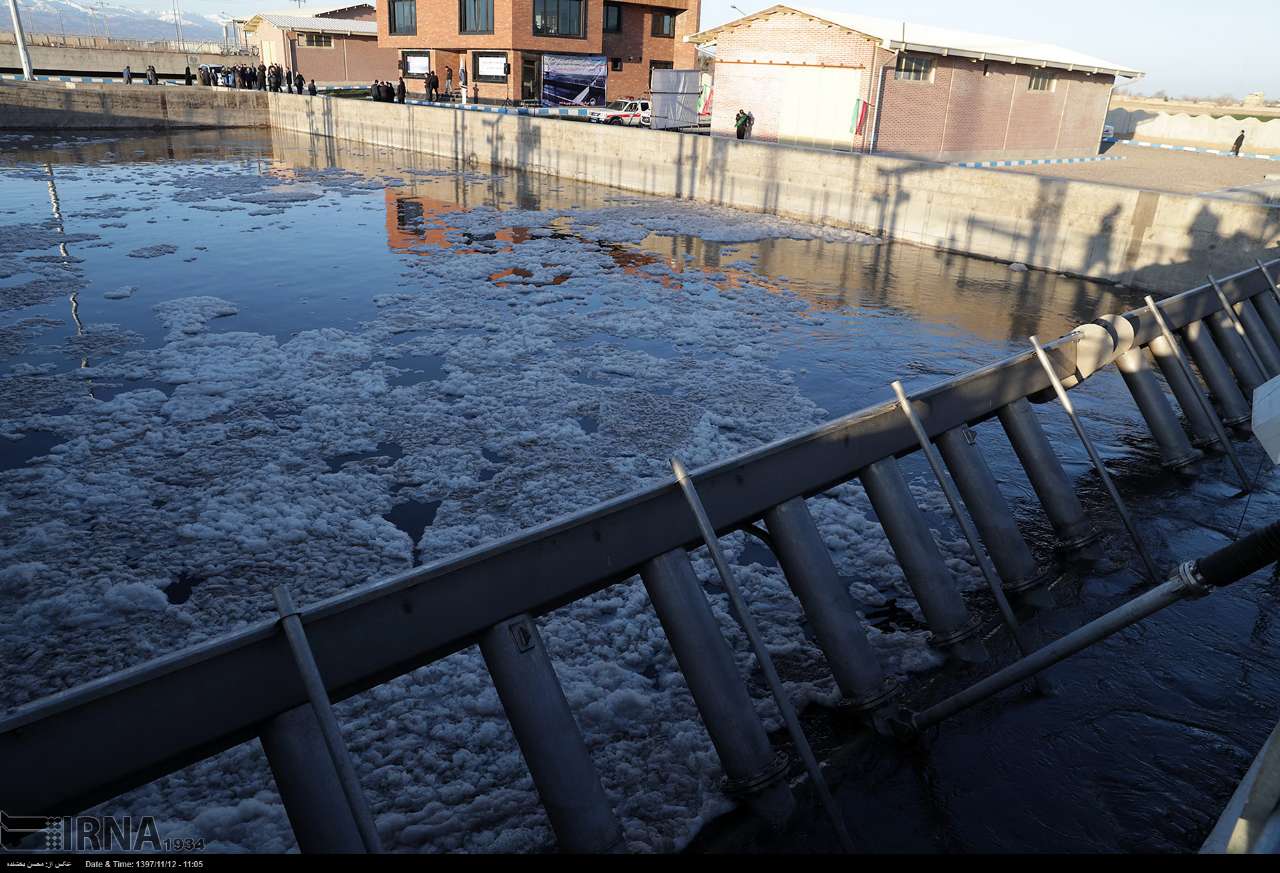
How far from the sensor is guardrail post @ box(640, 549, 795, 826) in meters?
4.30

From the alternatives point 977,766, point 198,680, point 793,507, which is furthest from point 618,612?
point 198,680

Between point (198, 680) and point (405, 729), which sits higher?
point (198, 680)

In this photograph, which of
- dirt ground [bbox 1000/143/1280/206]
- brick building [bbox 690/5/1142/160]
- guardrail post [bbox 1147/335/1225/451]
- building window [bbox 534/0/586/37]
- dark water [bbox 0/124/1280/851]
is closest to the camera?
dark water [bbox 0/124/1280/851]

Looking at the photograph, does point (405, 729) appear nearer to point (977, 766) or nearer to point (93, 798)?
point (93, 798)

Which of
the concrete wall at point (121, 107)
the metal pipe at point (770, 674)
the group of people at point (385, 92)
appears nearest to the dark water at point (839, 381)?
the metal pipe at point (770, 674)

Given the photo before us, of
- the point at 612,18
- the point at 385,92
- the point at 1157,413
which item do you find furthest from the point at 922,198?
the point at 612,18

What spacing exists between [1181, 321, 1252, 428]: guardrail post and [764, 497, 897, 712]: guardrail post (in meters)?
6.94

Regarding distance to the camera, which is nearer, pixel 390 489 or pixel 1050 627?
pixel 1050 627

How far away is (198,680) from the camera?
3.10 m

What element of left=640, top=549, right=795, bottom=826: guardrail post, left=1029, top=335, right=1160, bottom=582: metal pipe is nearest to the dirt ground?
left=1029, top=335, right=1160, bottom=582: metal pipe

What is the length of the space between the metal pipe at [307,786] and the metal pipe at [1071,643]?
2967mm

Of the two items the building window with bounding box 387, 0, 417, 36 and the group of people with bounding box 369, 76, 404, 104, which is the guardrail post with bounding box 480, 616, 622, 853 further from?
the building window with bounding box 387, 0, 417, 36

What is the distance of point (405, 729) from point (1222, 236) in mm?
16251

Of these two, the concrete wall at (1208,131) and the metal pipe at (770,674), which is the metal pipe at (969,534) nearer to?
the metal pipe at (770,674)
